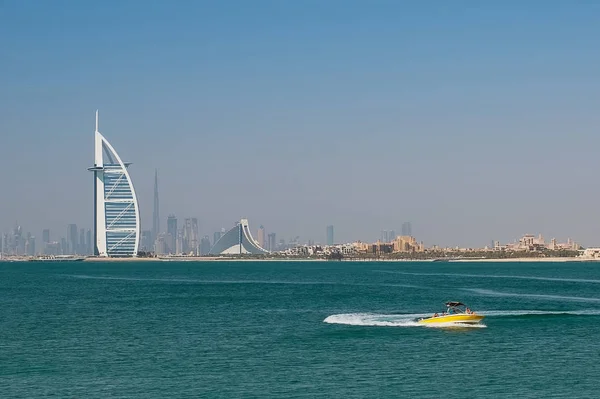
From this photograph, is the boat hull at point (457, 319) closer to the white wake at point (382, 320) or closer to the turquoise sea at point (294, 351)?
the white wake at point (382, 320)

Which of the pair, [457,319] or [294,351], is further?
[457,319]

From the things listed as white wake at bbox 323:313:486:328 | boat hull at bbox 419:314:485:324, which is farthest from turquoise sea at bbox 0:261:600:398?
boat hull at bbox 419:314:485:324

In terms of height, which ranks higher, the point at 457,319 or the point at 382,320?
the point at 457,319

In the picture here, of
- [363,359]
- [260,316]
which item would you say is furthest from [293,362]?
[260,316]

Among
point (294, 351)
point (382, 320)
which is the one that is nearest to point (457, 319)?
point (382, 320)

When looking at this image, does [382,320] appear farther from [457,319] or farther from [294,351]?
[294,351]

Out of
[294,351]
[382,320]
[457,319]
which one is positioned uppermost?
[457,319]

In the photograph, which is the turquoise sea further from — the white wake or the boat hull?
the boat hull

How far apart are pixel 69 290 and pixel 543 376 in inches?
3752

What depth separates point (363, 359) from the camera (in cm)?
5362

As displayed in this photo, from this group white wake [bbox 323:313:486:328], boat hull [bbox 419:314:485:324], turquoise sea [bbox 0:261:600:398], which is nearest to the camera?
turquoise sea [bbox 0:261:600:398]

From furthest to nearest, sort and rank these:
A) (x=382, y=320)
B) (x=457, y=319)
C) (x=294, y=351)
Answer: (x=382, y=320) < (x=457, y=319) < (x=294, y=351)

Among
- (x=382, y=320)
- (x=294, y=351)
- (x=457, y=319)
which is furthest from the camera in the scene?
(x=382, y=320)

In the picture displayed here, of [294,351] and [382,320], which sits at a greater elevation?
[382,320]
